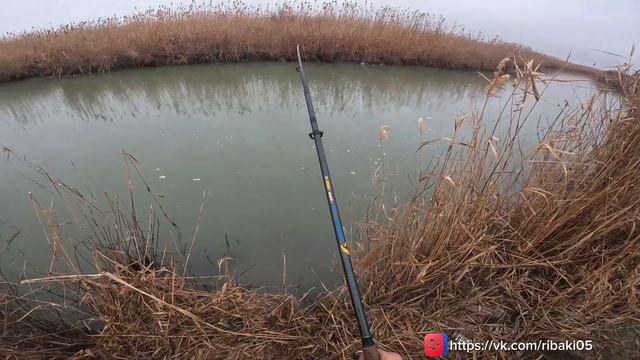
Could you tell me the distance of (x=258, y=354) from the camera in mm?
1365

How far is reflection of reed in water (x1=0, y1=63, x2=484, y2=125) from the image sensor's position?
13.5ft

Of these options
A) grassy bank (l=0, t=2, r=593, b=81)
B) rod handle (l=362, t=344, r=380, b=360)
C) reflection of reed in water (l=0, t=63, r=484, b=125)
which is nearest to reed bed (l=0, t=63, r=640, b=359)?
rod handle (l=362, t=344, r=380, b=360)

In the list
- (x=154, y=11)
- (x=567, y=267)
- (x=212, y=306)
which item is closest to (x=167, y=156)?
(x=212, y=306)

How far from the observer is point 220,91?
4848 millimetres

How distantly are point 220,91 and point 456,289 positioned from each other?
4174 millimetres

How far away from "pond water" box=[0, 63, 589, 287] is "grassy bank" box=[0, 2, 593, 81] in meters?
0.35

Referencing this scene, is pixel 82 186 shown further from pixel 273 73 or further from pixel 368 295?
pixel 273 73

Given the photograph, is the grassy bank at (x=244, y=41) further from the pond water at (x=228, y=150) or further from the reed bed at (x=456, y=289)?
the reed bed at (x=456, y=289)

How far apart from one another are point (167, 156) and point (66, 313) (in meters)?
1.64

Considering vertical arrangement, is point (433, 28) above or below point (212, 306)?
above

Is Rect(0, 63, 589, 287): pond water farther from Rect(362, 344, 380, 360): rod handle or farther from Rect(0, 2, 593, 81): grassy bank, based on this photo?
Rect(362, 344, 380, 360): rod handle

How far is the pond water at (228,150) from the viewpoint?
2.18 m

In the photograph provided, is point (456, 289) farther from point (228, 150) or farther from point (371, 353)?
point (228, 150)

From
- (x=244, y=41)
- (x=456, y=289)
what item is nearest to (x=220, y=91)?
(x=244, y=41)
